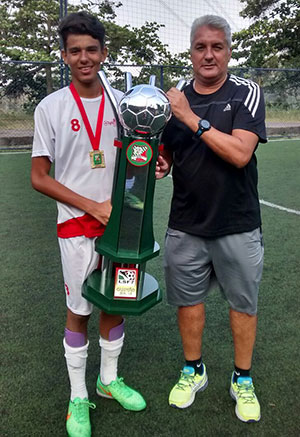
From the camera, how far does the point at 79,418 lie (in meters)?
1.85

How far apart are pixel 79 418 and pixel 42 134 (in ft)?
3.91

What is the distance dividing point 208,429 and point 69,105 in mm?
1470

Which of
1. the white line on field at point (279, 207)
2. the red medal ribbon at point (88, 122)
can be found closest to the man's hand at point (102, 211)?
the red medal ribbon at point (88, 122)

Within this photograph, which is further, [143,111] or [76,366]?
[76,366]

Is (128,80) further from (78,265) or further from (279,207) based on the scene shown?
(279,207)

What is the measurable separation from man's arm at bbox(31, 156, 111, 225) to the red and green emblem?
0.25 meters

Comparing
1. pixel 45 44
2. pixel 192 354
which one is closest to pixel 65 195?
pixel 192 354

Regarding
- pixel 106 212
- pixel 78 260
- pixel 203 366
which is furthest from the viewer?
pixel 203 366

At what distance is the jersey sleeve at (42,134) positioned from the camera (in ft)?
5.42

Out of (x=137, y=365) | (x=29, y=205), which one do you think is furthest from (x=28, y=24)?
(x=137, y=365)

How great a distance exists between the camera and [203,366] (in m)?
2.19

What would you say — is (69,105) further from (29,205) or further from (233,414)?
(29,205)

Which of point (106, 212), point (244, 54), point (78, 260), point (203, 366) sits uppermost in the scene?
point (244, 54)

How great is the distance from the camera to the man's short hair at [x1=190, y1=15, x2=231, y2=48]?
5.72 ft
